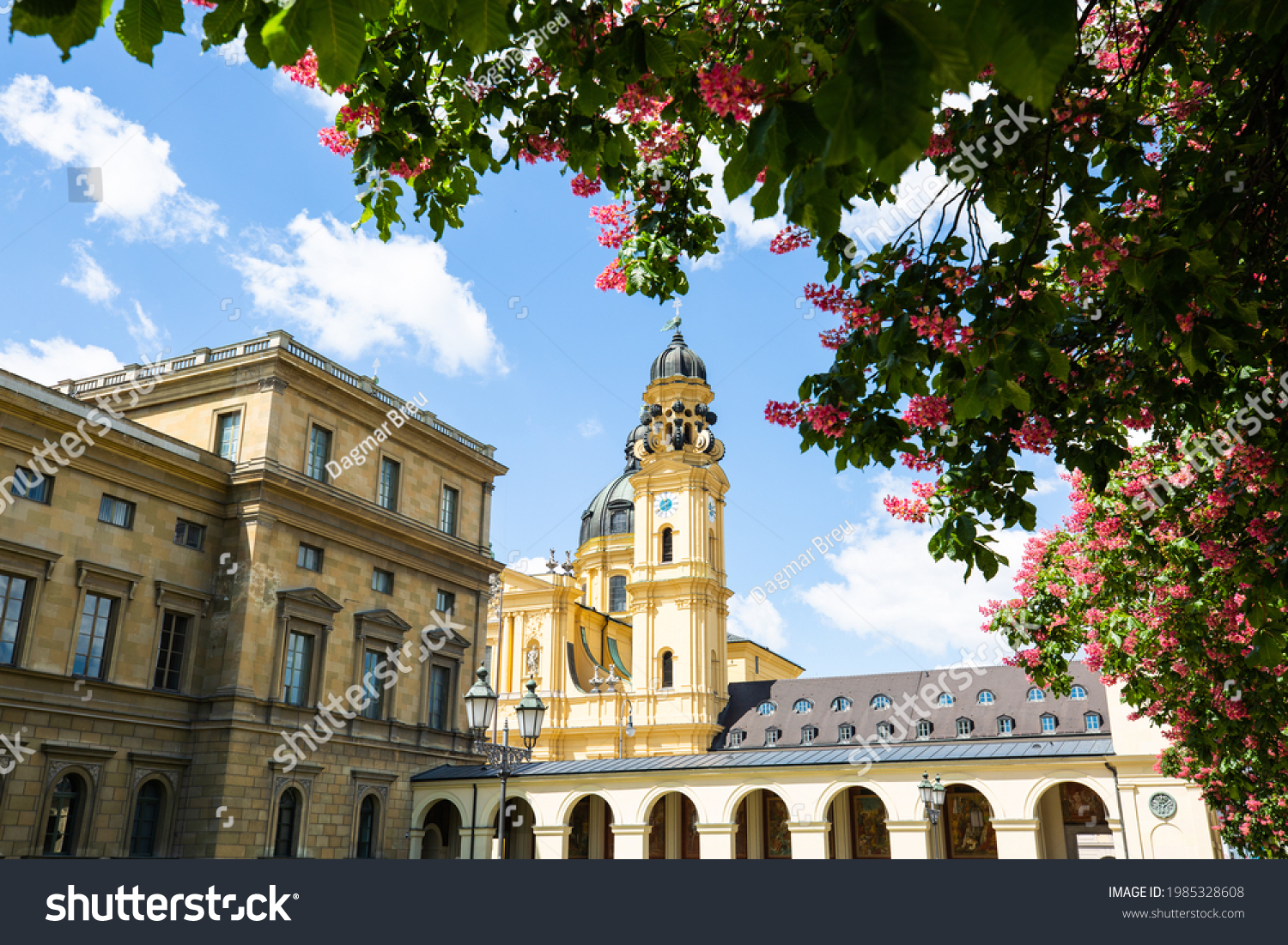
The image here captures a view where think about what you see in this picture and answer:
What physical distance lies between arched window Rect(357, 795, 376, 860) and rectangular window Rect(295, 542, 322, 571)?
7.89 m

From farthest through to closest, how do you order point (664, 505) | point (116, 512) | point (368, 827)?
point (664, 505) < point (368, 827) < point (116, 512)

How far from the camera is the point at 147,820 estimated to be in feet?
85.7

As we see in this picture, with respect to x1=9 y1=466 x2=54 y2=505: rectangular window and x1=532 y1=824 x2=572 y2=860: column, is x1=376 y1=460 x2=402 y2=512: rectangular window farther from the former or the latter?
x1=532 y1=824 x2=572 y2=860: column

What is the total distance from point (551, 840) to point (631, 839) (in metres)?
2.79

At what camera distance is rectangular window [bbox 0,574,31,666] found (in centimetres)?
2331

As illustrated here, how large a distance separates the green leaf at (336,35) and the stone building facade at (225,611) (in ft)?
84.4

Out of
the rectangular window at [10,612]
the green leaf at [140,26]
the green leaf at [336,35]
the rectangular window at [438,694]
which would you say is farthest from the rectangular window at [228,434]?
the green leaf at [336,35]

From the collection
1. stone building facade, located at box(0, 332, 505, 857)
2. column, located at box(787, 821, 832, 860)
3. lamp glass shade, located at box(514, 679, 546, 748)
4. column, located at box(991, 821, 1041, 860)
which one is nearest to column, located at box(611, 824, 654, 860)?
column, located at box(787, 821, 832, 860)

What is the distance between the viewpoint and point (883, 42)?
7.07 ft

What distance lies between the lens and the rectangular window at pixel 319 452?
31734mm

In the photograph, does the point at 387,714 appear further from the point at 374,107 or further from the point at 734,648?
the point at 734,648

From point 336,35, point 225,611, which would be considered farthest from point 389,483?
point 336,35

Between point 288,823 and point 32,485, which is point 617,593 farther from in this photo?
point 32,485

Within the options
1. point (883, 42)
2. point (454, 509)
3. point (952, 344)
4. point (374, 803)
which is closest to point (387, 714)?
point (374, 803)
